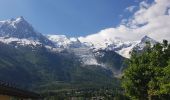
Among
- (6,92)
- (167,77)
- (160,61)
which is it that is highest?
(160,61)

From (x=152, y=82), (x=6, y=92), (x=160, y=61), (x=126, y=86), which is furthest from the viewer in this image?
(x=126, y=86)

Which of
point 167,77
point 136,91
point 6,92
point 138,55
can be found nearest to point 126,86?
point 136,91

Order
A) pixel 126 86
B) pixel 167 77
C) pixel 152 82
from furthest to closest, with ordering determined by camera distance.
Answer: pixel 126 86 → pixel 152 82 → pixel 167 77

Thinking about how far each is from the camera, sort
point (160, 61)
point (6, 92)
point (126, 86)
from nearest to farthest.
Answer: point (6, 92), point (160, 61), point (126, 86)

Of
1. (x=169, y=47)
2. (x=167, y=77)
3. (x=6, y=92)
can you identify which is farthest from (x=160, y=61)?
(x=6, y=92)

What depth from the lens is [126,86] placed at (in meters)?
62.7

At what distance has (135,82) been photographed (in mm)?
60312

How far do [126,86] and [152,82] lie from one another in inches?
322

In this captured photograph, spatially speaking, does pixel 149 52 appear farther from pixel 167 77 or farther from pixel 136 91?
pixel 167 77

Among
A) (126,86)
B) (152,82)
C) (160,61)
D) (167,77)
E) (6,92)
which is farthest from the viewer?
(126,86)

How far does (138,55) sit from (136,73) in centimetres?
650

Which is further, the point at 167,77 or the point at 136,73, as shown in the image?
the point at 136,73

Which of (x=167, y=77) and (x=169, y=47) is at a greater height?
(x=169, y=47)

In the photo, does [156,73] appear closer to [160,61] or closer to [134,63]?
[160,61]
